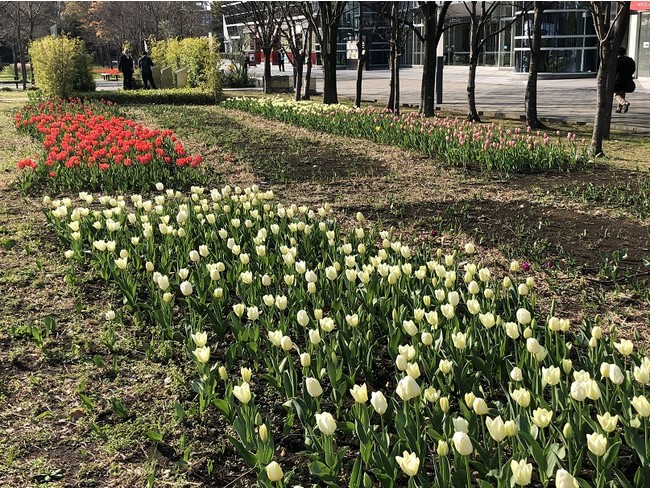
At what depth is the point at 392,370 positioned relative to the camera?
147 inches

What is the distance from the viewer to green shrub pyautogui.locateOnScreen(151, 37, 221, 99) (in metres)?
24.2

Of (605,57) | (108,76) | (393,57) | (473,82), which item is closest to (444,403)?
(605,57)

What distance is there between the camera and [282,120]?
16422 mm

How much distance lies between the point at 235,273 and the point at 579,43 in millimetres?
31954

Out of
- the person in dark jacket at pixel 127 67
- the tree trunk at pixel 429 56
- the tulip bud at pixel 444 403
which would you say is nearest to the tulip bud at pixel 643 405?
the tulip bud at pixel 444 403

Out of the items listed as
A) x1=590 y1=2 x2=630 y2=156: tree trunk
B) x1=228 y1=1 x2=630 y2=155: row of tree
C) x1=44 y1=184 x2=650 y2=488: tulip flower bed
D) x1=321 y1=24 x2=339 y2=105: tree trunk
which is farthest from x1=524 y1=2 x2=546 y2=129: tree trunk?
x1=44 y1=184 x2=650 y2=488: tulip flower bed

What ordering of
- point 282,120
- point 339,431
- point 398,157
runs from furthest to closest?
point 282,120 → point 398,157 → point 339,431

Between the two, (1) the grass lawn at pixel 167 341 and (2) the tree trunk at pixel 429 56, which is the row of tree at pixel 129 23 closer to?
(2) the tree trunk at pixel 429 56

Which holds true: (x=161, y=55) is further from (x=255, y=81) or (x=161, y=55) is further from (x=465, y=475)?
(x=465, y=475)

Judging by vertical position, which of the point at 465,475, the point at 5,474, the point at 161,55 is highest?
the point at 161,55

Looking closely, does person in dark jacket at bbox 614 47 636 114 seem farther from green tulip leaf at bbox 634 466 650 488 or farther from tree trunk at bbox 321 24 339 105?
green tulip leaf at bbox 634 466 650 488

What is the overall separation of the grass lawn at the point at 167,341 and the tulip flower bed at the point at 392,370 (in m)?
0.24

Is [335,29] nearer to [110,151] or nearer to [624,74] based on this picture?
[624,74]

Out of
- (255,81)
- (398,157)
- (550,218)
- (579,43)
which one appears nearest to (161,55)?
(255,81)
